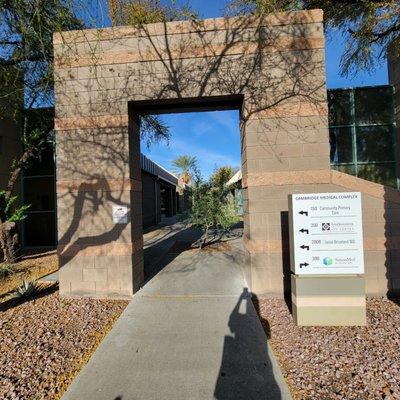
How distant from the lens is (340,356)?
3.86m

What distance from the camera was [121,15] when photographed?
29.2 feet

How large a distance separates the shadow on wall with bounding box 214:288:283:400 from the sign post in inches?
31.0

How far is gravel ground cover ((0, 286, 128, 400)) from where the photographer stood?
347cm

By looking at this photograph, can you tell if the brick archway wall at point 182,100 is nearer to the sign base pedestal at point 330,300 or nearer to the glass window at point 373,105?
the sign base pedestal at point 330,300

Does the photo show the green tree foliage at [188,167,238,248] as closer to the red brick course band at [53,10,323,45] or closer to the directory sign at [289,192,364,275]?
the red brick course band at [53,10,323,45]

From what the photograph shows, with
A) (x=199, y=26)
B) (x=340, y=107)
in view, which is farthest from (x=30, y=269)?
(x=340, y=107)

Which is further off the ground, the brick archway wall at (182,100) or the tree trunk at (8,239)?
the brick archway wall at (182,100)

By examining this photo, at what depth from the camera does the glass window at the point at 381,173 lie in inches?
405

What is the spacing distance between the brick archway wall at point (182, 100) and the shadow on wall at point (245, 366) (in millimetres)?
1525

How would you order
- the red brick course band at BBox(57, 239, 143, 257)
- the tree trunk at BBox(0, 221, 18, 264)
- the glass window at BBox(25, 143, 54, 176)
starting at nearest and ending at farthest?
1. the red brick course band at BBox(57, 239, 143, 257)
2. the tree trunk at BBox(0, 221, 18, 264)
3. the glass window at BBox(25, 143, 54, 176)

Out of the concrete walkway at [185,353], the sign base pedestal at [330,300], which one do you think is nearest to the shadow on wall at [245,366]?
the concrete walkway at [185,353]

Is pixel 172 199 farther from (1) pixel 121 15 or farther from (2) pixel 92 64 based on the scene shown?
(2) pixel 92 64

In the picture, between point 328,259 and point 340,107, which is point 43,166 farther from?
point 328,259

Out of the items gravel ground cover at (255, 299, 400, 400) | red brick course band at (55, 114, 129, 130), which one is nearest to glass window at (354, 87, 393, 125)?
gravel ground cover at (255, 299, 400, 400)
